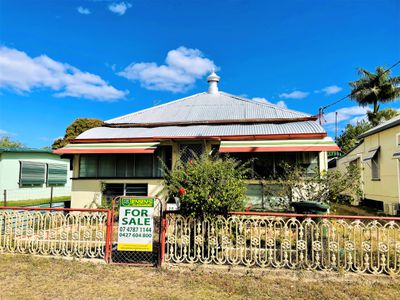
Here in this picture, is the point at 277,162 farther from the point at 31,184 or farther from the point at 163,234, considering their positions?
the point at 31,184

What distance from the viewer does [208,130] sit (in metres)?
14.0

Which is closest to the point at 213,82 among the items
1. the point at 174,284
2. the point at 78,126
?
the point at 174,284

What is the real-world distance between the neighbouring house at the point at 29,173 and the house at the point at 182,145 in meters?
3.32

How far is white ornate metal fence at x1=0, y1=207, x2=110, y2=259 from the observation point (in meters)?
7.19

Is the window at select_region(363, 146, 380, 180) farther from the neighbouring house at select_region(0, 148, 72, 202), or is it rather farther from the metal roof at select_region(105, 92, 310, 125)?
the neighbouring house at select_region(0, 148, 72, 202)

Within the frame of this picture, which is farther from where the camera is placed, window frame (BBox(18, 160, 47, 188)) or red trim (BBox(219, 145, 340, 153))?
window frame (BBox(18, 160, 47, 188))

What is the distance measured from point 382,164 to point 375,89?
1784cm

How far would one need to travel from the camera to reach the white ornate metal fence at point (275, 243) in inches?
246

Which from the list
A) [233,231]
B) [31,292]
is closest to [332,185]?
[233,231]

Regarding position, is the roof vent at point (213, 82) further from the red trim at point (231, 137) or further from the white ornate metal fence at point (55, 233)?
the white ornate metal fence at point (55, 233)

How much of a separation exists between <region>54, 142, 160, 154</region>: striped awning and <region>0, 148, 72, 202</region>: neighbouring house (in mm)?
3088

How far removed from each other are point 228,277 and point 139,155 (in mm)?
9063

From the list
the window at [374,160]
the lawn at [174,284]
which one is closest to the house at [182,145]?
the window at [374,160]

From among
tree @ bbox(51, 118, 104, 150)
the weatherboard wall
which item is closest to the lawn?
the weatherboard wall
